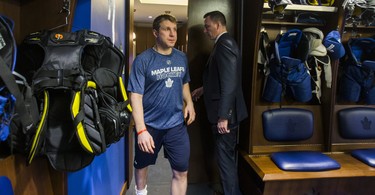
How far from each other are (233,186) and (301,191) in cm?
52

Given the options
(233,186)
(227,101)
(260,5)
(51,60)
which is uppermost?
(260,5)

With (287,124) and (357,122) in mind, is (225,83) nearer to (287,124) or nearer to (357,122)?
(287,124)

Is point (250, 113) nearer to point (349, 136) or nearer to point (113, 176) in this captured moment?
point (349, 136)

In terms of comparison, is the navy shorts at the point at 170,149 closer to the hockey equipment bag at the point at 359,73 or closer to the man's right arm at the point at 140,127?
the man's right arm at the point at 140,127

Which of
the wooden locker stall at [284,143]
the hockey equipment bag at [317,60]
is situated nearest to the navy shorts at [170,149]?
the wooden locker stall at [284,143]

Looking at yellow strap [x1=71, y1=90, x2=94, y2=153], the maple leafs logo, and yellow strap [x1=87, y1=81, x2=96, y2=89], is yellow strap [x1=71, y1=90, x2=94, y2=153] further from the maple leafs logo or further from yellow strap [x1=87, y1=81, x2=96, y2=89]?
the maple leafs logo

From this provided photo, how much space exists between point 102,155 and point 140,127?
1.02 ft

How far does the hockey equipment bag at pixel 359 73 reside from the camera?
7.15 feet

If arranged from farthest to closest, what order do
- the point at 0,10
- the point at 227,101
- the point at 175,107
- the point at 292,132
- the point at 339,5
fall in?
the point at 292,132 → the point at 339,5 → the point at 227,101 → the point at 175,107 → the point at 0,10

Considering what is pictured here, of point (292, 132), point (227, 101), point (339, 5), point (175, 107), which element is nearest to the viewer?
point (175, 107)

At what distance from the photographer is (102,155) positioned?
167cm

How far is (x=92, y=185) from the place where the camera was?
1.47 metres

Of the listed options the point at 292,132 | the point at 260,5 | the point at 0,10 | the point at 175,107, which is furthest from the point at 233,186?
the point at 0,10

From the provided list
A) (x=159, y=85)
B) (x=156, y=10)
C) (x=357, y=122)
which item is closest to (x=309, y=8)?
(x=357, y=122)
